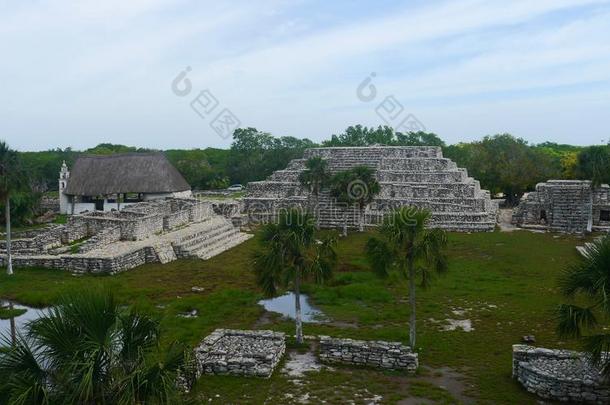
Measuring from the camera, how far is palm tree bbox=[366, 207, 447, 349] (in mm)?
11133

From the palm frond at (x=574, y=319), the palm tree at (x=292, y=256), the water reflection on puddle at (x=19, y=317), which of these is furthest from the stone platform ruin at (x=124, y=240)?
the palm frond at (x=574, y=319)

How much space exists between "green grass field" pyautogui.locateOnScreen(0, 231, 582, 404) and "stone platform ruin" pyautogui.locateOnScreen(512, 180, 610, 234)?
461cm

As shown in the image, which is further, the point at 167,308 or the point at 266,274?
the point at 167,308

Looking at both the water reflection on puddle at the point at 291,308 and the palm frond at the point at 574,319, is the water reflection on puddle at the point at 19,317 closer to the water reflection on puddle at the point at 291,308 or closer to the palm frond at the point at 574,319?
the water reflection on puddle at the point at 291,308

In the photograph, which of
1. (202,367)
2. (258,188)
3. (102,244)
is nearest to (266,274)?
(202,367)

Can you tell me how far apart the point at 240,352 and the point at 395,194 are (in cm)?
2370

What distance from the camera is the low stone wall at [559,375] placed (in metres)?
9.08

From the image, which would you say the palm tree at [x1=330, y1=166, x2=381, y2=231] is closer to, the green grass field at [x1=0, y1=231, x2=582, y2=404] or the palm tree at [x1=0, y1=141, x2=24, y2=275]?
the green grass field at [x1=0, y1=231, x2=582, y2=404]

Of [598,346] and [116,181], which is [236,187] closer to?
[116,181]

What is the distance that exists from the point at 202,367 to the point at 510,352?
A: 6900mm

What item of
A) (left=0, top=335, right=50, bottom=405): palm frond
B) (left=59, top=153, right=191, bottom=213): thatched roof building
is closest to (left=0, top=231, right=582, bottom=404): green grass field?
(left=0, top=335, right=50, bottom=405): palm frond

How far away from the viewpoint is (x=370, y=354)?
429 inches

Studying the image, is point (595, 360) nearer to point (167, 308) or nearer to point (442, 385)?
point (442, 385)

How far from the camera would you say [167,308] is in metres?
15.1
